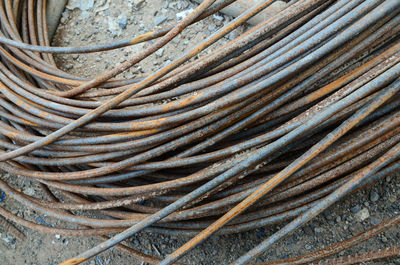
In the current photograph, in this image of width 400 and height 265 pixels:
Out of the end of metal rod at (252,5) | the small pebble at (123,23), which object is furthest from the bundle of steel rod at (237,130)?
the small pebble at (123,23)

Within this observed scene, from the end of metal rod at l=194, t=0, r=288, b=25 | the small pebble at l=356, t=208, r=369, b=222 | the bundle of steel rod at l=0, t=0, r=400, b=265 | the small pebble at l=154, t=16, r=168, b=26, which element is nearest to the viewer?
the bundle of steel rod at l=0, t=0, r=400, b=265

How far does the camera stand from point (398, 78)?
1.17 meters

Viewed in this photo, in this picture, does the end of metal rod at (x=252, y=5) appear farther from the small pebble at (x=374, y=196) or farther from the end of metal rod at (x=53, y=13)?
the end of metal rod at (x=53, y=13)

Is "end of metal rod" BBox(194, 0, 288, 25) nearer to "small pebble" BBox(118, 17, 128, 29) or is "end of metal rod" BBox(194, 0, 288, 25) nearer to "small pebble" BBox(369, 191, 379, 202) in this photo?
"small pebble" BBox(118, 17, 128, 29)

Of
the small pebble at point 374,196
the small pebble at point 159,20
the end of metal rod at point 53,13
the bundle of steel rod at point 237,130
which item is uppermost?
the end of metal rod at point 53,13

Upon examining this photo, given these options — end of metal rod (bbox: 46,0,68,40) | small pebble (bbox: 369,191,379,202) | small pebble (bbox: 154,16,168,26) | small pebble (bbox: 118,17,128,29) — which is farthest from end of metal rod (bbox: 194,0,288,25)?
end of metal rod (bbox: 46,0,68,40)

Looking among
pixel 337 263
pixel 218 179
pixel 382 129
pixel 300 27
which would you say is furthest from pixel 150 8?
pixel 337 263

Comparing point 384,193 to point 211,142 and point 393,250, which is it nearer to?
point 393,250

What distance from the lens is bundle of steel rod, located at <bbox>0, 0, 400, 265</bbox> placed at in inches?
46.9

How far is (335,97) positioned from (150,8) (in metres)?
1.39

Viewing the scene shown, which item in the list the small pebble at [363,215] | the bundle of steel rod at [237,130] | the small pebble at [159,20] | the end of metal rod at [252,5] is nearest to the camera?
the bundle of steel rod at [237,130]

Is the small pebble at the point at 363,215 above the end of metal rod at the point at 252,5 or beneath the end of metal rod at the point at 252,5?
beneath

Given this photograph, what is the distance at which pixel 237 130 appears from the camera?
1347mm

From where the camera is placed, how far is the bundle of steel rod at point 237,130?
1.19 m
